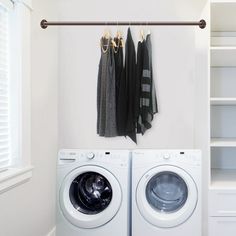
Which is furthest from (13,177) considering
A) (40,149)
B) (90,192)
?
(90,192)

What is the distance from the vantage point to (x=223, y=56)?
8.33ft

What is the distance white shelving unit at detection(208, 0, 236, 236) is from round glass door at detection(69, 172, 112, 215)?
0.82m

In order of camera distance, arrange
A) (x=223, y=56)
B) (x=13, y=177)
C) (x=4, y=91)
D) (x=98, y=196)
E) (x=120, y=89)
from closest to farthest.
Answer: (x=13, y=177) → (x=4, y=91) → (x=98, y=196) → (x=223, y=56) → (x=120, y=89)

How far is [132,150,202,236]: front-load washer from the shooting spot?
90.1 inches

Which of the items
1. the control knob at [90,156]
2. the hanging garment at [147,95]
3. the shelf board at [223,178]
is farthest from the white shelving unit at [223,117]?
the control knob at [90,156]

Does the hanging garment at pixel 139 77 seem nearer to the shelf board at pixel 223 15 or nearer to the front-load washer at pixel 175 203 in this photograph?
the front-load washer at pixel 175 203

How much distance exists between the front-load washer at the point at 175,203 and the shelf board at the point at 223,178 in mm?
224

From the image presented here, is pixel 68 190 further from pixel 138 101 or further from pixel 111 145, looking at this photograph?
pixel 138 101

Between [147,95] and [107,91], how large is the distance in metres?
0.37

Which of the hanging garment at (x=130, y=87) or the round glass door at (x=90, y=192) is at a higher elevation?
the hanging garment at (x=130, y=87)

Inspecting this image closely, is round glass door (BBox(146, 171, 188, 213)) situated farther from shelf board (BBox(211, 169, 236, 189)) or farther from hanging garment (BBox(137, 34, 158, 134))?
hanging garment (BBox(137, 34, 158, 134))

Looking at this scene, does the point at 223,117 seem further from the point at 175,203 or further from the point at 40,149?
the point at 40,149

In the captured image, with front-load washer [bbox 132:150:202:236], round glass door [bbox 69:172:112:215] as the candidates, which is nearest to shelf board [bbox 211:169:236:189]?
front-load washer [bbox 132:150:202:236]

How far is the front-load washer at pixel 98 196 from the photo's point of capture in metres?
2.31
